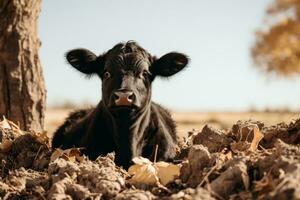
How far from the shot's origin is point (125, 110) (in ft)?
23.5

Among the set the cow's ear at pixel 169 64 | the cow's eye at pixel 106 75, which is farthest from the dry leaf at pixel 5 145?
the cow's ear at pixel 169 64

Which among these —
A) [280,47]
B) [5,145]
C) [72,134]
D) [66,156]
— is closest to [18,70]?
[72,134]

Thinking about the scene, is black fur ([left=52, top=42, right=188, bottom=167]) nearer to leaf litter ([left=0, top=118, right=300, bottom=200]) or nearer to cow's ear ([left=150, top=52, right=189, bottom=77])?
cow's ear ([left=150, top=52, right=189, bottom=77])

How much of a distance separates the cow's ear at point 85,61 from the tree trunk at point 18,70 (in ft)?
5.92

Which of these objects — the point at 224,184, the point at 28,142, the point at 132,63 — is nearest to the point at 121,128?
the point at 132,63

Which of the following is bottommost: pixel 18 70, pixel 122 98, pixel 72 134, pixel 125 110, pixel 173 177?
pixel 72 134

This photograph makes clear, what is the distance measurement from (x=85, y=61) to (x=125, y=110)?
145 centimetres

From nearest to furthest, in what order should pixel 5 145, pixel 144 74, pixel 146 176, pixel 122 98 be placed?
pixel 146 176 → pixel 5 145 → pixel 122 98 → pixel 144 74

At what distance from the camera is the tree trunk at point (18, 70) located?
9.88 metres

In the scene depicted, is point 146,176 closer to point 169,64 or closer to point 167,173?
point 167,173

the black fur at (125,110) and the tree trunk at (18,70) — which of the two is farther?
the tree trunk at (18,70)

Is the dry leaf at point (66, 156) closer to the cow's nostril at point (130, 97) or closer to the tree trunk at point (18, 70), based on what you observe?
the cow's nostril at point (130, 97)

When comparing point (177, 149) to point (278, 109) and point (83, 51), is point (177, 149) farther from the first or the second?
point (278, 109)

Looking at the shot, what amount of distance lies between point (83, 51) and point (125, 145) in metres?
1.56
